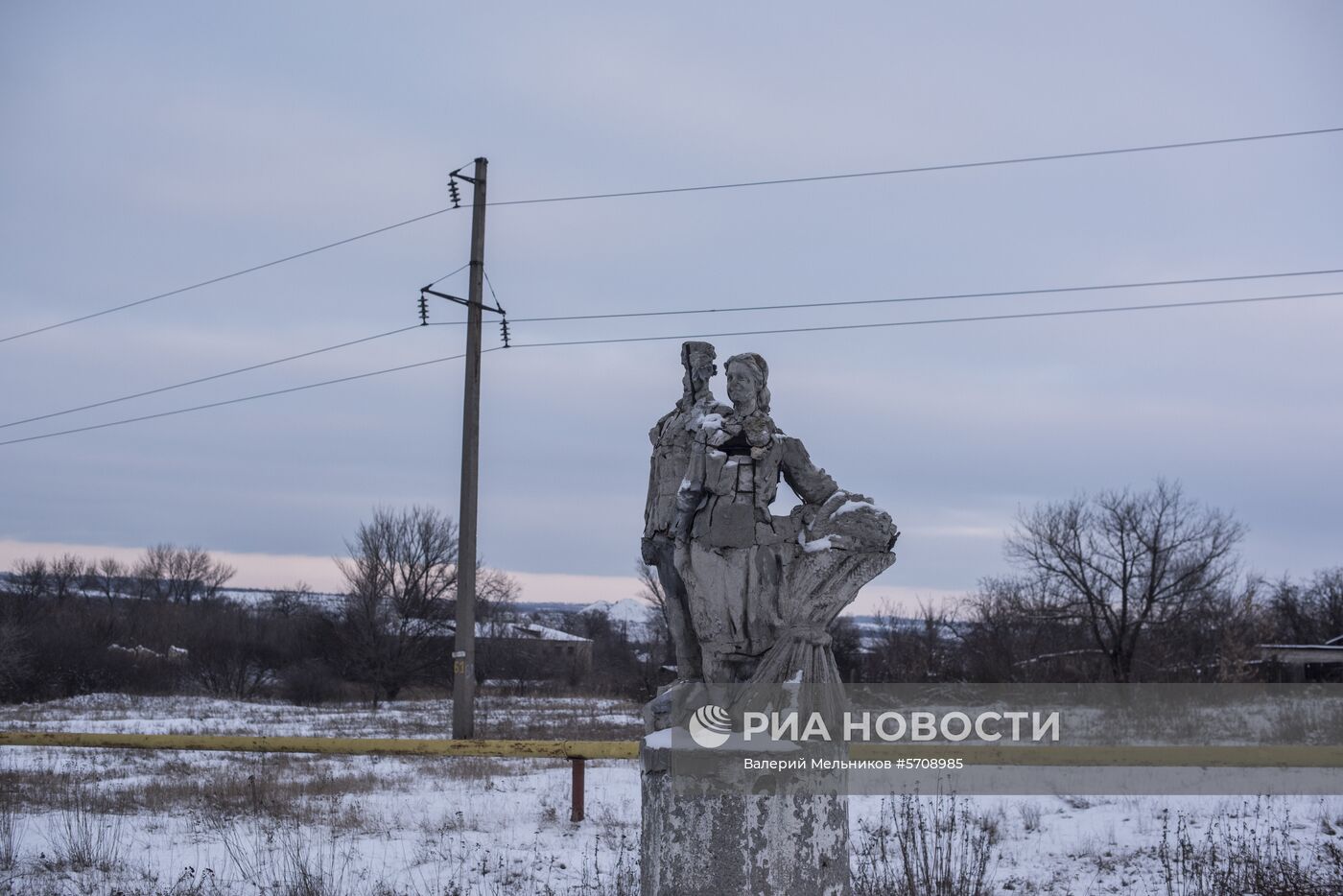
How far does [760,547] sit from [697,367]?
→ 1411mm

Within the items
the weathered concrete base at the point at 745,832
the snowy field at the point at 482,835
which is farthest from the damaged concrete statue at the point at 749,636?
the snowy field at the point at 482,835

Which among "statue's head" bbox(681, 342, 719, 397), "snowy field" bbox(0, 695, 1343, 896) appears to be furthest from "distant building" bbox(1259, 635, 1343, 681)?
"statue's head" bbox(681, 342, 719, 397)

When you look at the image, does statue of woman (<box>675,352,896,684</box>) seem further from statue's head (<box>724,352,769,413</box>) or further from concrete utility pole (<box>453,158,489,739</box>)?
concrete utility pole (<box>453,158,489,739</box>)

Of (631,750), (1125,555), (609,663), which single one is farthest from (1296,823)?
(609,663)

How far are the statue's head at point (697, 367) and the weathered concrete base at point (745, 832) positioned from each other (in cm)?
202

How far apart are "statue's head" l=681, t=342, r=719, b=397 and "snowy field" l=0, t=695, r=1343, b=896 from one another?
261cm

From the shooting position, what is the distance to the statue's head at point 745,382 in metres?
4.82

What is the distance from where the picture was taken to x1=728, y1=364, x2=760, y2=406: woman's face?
4.81 m

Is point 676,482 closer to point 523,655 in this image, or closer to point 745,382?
point 745,382

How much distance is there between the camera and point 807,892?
4230 mm

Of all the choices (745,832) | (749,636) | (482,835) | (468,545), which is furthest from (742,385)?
(468,545)

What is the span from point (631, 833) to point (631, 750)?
→ 2.38 feet

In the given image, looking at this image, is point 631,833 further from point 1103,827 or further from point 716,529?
point 716,529

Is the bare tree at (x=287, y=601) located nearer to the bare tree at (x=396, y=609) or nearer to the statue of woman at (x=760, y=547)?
the bare tree at (x=396, y=609)
